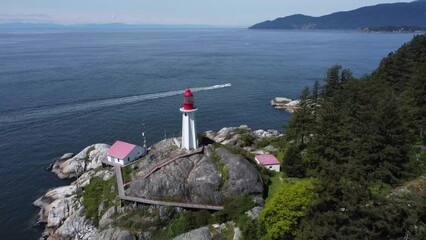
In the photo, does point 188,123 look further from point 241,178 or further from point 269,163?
point 269,163

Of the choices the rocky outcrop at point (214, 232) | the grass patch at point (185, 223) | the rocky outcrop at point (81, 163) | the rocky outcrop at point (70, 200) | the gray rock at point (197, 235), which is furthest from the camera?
the rocky outcrop at point (81, 163)

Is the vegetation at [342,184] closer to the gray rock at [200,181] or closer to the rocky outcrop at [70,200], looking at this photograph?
the gray rock at [200,181]

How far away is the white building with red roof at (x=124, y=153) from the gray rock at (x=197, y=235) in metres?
11.8

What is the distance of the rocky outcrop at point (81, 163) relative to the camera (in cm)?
4762

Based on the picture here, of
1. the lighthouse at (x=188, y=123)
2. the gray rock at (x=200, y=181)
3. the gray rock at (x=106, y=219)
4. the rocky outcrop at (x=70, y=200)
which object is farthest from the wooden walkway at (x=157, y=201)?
the rocky outcrop at (x=70, y=200)

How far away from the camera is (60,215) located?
36.8 metres

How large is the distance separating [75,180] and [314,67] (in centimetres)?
9374

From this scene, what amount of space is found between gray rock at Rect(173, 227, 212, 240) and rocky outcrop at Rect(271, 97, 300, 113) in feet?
162

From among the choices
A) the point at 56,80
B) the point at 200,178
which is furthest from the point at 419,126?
the point at 56,80

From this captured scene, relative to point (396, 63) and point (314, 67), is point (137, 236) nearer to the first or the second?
point (396, 63)

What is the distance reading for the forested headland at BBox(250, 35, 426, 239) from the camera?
60.4 feet

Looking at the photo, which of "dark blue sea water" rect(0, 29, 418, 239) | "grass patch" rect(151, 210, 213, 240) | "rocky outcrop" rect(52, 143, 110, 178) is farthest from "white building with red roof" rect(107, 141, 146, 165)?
"dark blue sea water" rect(0, 29, 418, 239)

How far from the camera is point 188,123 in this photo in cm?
3250

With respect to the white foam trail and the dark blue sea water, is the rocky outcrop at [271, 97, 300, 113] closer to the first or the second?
the dark blue sea water
